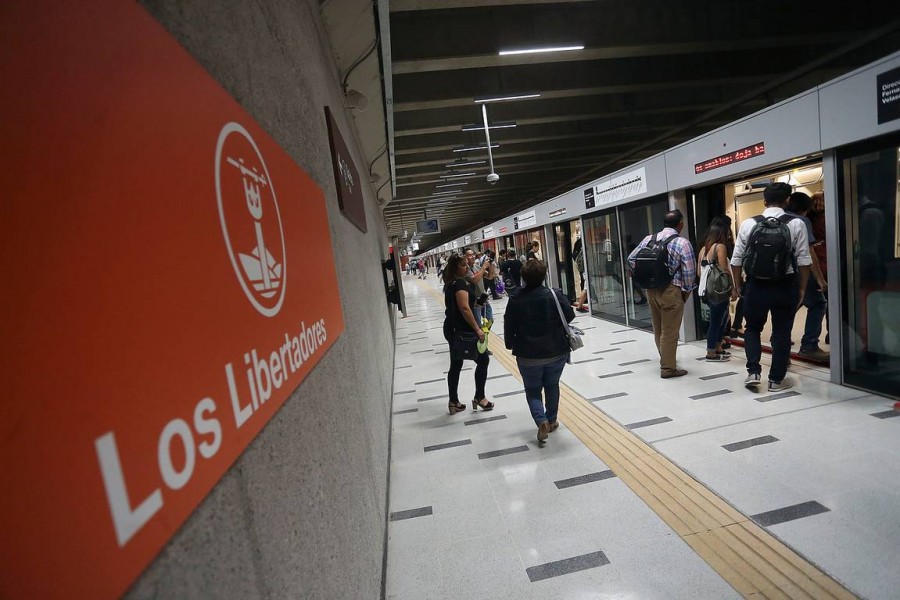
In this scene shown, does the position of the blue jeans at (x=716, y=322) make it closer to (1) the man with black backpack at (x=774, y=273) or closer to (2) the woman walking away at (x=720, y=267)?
(2) the woman walking away at (x=720, y=267)

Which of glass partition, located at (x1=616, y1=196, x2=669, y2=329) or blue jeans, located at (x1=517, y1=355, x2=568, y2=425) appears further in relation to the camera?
glass partition, located at (x1=616, y1=196, x2=669, y2=329)

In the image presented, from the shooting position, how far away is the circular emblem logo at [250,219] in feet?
2.85

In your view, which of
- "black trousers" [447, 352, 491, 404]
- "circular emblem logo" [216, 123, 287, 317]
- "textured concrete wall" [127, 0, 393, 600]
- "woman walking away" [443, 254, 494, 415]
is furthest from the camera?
"black trousers" [447, 352, 491, 404]

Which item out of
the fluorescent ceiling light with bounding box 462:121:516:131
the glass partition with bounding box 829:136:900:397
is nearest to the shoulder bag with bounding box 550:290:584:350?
the glass partition with bounding box 829:136:900:397

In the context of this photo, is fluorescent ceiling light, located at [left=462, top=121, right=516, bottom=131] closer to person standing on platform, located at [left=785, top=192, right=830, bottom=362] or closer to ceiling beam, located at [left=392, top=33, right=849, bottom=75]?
ceiling beam, located at [left=392, top=33, right=849, bottom=75]

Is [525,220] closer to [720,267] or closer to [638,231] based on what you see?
[638,231]

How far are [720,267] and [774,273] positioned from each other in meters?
1.25

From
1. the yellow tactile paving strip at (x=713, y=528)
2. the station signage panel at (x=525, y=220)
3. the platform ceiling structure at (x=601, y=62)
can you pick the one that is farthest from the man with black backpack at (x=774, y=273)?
the station signage panel at (x=525, y=220)

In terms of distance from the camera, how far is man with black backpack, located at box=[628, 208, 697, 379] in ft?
15.3

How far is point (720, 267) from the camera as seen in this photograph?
4961 millimetres

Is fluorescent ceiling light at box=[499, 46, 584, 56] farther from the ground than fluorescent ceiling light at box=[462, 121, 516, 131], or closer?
farther from the ground

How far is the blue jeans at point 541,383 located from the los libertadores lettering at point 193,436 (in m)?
2.57

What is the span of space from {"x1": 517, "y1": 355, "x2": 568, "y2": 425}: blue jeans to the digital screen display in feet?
10.2

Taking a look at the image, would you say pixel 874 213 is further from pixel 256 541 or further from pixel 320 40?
pixel 256 541
